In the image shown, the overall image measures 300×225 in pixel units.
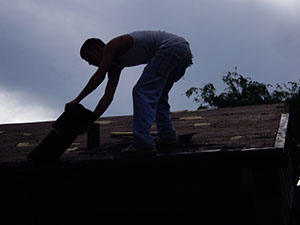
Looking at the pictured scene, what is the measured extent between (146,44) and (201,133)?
1.91 m

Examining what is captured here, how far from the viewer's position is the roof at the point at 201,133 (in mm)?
4941

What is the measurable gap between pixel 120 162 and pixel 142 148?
0.26 m

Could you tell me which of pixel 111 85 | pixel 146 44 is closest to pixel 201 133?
pixel 111 85

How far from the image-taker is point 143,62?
4926 mm

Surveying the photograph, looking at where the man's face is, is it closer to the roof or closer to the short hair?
the short hair

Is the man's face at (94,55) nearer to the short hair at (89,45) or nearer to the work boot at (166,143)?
the short hair at (89,45)

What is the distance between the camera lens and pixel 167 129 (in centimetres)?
529

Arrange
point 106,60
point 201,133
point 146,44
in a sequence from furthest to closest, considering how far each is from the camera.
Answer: point 201,133 < point 146,44 < point 106,60

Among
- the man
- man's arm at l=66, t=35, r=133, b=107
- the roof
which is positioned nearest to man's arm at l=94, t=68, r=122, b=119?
the man

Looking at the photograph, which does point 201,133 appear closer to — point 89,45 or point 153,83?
point 153,83

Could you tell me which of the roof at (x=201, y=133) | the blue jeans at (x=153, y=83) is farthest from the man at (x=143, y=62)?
the roof at (x=201, y=133)

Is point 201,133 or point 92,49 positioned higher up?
point 92,49

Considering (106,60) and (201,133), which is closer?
(106,60)

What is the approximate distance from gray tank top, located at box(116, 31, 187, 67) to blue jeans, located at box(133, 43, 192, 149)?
0.08 m
